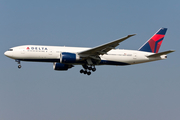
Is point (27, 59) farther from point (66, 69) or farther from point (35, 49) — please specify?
point (66, 69)

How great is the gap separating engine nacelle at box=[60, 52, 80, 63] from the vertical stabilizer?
10821 mm

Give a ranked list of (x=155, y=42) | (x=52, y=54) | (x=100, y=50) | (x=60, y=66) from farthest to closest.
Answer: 1. (x=155, y=42)
2. (x=60, y=66)
3. (x=52, y=54)
4. (x=100, y=50)

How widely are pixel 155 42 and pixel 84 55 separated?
12261 millimetres

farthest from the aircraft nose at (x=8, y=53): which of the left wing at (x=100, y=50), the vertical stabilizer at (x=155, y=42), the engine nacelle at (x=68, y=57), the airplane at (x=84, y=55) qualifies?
the vertical stabilizer at (x=155, y=42)

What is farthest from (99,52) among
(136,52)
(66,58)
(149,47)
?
(149,47)

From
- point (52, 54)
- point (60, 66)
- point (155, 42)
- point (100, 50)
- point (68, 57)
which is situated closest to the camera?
point (68, 57)

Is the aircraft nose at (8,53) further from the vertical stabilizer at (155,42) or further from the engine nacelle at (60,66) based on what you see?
the vertical stabilizer at (155,42)

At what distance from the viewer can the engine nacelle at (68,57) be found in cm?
3516

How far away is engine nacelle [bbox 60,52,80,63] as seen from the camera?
1384 inches

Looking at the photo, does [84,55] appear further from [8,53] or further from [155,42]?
[155,42]

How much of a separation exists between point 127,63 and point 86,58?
6188 millimetres

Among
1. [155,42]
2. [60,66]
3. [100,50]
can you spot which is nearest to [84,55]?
[100,50]

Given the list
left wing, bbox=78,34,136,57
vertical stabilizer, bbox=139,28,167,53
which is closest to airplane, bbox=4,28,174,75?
left wing, bbox=78,34,136,57

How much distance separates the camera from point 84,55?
3628cm
